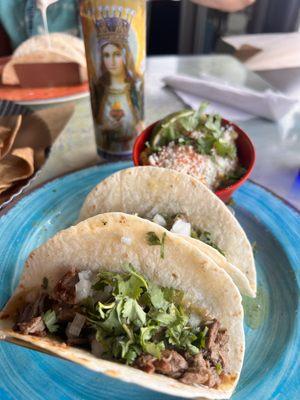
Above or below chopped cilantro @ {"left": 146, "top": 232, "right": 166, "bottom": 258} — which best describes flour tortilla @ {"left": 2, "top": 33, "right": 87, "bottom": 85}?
below

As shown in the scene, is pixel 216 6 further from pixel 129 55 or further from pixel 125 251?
pixel 125 251

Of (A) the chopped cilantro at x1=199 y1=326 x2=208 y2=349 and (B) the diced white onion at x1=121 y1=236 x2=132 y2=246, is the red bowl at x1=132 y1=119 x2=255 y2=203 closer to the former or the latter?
(B) the diced white onion at x1=121 y1=236 x2=132 y2=246

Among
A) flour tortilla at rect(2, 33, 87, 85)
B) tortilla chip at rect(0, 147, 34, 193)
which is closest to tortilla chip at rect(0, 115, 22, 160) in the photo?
tortilla chip at rect(0, 147, 34, 193)

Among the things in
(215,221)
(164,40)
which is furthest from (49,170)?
(164,40)

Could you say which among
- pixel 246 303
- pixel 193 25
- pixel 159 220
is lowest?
pixel 193 25

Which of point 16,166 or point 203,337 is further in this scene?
point 16,166

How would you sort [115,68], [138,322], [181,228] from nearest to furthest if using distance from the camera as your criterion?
[138,322]
[181,228]
[115,68]

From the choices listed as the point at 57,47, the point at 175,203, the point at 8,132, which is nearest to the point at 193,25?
the point at 57,47

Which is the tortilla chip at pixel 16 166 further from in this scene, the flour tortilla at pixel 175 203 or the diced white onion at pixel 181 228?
the diced white onion at pixel 181 228

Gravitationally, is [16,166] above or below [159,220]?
below

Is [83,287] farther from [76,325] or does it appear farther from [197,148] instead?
[197,148]
